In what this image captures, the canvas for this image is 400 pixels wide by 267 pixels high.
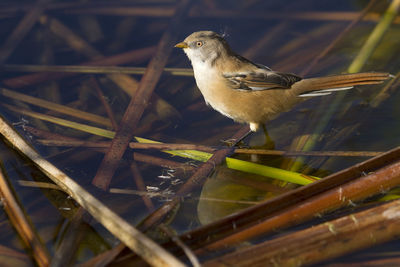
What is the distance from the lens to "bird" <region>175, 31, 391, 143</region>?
4355mm

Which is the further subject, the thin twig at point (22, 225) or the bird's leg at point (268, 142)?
the bird's leg at point (268, 142)

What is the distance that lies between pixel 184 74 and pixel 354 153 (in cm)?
222

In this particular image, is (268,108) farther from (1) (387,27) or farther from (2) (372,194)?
(1) (387,27)

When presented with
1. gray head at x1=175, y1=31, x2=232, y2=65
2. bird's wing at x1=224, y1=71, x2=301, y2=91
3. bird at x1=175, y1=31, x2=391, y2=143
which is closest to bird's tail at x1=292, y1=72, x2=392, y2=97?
bird at x1=175, y1=31, x2=391, y2=143

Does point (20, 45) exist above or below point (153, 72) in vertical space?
above

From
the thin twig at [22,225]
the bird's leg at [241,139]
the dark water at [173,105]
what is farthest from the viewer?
the bird's leg at [241,139]

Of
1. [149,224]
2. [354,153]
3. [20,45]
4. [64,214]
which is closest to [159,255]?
[149,224]

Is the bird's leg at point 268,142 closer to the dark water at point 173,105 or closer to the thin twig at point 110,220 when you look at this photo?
the dark water at point 173,105

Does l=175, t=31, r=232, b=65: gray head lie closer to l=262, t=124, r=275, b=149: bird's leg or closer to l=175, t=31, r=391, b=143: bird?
l=175, t=31, r=391, b=143: bird

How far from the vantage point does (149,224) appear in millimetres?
3299

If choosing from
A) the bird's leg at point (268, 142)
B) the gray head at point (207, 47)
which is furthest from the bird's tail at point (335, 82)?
the gray head at point (207, 47)

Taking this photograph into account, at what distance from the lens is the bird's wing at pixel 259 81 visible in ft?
14.3

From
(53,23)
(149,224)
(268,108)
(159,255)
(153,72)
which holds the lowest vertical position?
(159,255)

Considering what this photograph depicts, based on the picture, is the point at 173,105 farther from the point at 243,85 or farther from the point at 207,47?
the point at 243,85
